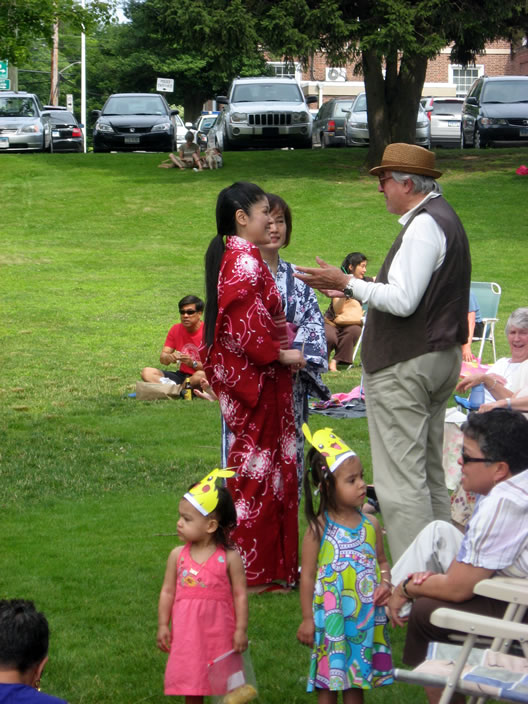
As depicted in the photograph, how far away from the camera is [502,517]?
11.8ft

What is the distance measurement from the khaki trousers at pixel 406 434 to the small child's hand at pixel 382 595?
3.06ft

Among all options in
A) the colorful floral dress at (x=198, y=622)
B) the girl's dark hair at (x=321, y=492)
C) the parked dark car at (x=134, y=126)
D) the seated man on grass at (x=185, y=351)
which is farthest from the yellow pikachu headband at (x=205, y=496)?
the parked dark car at (x=134, y=126)

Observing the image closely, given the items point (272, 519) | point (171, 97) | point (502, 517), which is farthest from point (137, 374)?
point (171, 97)

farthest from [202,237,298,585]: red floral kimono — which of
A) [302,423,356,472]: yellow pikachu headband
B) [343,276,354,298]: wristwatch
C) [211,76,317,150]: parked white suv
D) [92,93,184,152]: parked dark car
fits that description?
[92,93,184,152]: parked dark car

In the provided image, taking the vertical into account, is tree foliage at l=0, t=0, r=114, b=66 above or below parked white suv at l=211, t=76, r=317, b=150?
above

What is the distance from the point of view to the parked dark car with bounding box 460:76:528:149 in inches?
1077

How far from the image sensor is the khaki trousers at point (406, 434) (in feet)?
16.1

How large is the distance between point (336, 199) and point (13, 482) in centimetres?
1572

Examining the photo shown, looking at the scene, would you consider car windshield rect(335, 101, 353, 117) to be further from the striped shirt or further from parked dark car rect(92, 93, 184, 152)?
the striped shirt

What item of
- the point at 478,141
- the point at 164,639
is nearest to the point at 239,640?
the point at 164,639

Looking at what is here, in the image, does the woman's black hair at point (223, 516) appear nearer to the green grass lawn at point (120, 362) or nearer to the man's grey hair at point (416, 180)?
the green grass lawn at point (120, 362)

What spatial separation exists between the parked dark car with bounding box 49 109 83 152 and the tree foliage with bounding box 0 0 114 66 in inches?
709

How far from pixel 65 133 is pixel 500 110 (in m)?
13.1

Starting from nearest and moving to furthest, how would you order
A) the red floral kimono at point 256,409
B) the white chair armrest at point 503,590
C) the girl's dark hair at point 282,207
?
the white chair armrest at point 503,590
the red floral kimono at point 256,409
the girl's dark hair at point 282,207
